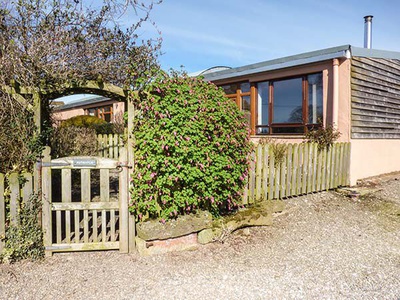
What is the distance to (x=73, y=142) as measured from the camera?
8969mm

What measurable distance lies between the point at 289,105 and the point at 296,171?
3599 mm

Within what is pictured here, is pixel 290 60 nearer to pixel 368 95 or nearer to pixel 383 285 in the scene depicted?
pixel 368 95

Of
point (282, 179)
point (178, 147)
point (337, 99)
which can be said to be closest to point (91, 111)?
point (337, 99)

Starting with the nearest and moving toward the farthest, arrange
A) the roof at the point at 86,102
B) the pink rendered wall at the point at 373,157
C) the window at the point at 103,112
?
the pink rendered wall at the point at 373,157, the roof at the point at 86,102, the window at the point at 103,112

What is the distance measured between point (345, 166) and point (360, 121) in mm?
1407

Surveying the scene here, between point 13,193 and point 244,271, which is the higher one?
point 13,193

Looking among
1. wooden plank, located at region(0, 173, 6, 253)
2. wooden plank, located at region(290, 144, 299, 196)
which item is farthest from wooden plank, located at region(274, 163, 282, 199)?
wooden plank, located at region(0, 173, 6, 253)

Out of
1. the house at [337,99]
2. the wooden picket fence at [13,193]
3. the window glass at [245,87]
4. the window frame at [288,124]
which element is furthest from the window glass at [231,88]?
the wooden picket fence at [13,193]

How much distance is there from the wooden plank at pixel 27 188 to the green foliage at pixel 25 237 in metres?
0.04

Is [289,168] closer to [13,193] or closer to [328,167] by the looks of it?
[328,167]

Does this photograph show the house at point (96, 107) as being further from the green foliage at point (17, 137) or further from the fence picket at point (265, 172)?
the green foliage at point (17, 137)

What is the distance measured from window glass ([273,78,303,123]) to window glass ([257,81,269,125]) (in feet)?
1.29

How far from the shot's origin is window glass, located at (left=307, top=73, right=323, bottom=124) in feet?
28.6

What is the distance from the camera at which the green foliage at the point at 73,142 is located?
24.3 ft
